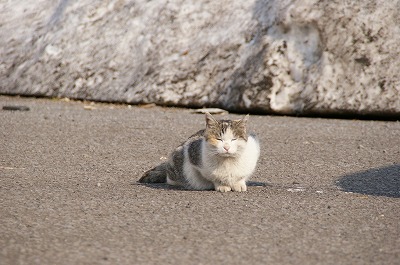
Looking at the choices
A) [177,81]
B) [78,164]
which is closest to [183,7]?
[177,81]

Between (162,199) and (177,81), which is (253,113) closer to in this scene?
(177,81)

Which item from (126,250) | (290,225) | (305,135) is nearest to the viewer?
(126,250)

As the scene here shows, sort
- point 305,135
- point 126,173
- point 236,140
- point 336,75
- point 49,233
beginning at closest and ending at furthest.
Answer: point 49,233 < point 236,140 < point 126,173 < point 305,135 < point 336,75

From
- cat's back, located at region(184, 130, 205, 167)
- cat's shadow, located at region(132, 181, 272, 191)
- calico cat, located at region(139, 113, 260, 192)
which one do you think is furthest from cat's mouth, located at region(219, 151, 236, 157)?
cat's shadow, located at region(132, 181, 272, 191)

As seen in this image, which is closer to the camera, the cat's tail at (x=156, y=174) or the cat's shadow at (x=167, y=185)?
the cat's shadow at (x=167, y=185)

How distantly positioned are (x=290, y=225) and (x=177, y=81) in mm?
8411

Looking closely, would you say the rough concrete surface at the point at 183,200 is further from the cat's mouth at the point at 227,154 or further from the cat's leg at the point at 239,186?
the cat's mouth at the point at 227,154

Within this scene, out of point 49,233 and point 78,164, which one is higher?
point 49,233

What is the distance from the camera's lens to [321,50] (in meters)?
12.6

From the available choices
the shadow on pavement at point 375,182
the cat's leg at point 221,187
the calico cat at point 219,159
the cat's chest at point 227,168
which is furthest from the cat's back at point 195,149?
the shadow on pavement at point 375,182

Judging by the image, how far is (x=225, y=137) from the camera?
6793 mm

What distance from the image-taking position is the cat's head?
6742 mm

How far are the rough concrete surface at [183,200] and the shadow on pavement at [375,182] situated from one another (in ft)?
0.04

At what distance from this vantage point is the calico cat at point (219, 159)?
6.82 metres
